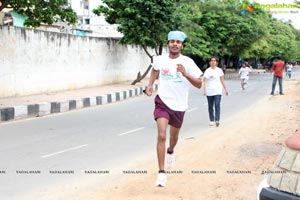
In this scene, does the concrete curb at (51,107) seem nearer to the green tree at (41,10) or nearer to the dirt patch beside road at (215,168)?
the green tree at (41,10)

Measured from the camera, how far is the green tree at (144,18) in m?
23.3

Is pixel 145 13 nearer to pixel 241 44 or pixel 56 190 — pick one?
pixel 56 190

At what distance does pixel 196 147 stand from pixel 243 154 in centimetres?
101

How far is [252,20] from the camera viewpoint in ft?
149

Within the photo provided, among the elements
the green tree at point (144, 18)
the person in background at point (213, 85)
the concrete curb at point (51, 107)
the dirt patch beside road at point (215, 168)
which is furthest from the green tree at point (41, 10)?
the green tree at point (144, 18)

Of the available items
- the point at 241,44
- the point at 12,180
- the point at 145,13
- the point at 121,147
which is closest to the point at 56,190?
the point at 12,180

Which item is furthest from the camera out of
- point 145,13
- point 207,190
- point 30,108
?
point 145,13

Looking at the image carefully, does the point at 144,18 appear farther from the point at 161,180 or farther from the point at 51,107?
the point at 161,180

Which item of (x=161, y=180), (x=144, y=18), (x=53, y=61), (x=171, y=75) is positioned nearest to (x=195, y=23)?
(x=144, y=18)

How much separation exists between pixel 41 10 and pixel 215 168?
8.81m

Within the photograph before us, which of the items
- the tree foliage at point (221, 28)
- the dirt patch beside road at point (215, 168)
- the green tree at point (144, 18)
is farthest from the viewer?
the tree foliage at point (221, 28)

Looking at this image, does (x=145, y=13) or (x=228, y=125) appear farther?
(x=145, y=13)

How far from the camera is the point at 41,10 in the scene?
43.4 ft

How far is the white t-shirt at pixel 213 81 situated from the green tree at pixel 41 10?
16.7ft
